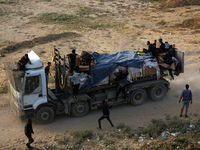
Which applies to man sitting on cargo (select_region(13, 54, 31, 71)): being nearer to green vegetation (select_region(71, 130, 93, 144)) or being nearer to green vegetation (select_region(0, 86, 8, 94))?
green vegetation (select_region(71, 130, 93, 144))

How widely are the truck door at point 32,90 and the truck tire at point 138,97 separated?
4634 mm

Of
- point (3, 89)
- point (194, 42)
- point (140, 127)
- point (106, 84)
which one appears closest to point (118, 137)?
point (140, 127)

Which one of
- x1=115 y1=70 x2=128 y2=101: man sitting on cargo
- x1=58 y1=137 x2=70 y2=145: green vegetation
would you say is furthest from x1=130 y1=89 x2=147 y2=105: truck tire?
x1=58 y1=137 x2=70 y2=145: green vegetation

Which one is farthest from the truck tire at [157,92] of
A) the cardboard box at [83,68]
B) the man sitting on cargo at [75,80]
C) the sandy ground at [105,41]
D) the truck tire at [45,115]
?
the truck tire at [45,115]

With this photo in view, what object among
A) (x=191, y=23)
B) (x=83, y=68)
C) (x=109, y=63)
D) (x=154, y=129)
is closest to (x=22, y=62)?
(x=83, y=68)

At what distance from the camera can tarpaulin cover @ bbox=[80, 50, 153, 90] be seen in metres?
11.7

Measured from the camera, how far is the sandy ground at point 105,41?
445 inches

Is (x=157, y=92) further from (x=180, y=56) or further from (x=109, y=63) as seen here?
(x=109, y=63)

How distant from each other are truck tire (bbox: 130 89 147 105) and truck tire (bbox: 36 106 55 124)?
13.4 ft

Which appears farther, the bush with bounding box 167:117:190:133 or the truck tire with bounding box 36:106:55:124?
the truck tire with bounding box 36:106:55:124

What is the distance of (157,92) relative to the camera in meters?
13.5

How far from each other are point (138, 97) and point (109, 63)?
2.47 m

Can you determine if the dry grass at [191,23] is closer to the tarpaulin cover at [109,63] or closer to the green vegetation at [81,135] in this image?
the tarpaulin cover at [109,63]

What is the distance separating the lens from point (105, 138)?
1020cm
